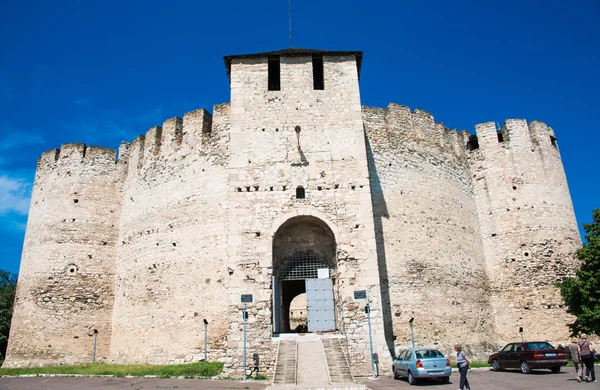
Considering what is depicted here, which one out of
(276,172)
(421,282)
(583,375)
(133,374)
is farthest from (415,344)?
(133,374)

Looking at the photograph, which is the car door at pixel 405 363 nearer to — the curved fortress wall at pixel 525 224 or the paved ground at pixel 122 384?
the paved ground at pixel 122 384

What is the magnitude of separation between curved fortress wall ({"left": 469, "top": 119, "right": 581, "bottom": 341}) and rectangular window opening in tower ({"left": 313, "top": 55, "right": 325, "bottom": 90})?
950cm

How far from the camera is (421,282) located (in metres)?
19.2

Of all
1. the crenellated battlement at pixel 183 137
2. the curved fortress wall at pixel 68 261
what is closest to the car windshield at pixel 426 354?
the crenellated battlement at pixel 183 137

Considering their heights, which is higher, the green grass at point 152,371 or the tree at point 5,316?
the tree at point 5,316

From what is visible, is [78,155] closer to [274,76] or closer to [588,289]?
[274,76]

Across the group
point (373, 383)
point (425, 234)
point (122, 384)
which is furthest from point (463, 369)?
point (425, 234)

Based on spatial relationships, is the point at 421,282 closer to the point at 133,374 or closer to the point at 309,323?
the point at 309,323

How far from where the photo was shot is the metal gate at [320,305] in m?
15.9

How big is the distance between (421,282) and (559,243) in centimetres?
758

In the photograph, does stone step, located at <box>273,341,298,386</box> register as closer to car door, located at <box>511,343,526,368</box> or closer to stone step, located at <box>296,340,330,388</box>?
stone step, located at <box>296,340,330,388</box>

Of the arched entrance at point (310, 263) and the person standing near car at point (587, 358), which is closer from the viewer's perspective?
the person standing near car at point (587, 358)

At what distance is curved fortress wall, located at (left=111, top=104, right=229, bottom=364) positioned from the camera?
18547 millimetres

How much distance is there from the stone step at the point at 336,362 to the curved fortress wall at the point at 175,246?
5.43 metres
